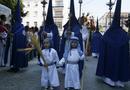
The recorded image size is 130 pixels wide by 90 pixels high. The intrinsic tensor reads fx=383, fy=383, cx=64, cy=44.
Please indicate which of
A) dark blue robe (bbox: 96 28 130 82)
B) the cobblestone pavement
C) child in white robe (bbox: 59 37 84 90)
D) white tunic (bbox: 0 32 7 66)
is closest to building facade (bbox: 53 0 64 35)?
white tunic (bbox: 0 32 7 66)

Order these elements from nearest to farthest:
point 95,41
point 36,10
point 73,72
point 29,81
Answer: point 73,72 < point 29,81 < point 95,41 < point 36,10

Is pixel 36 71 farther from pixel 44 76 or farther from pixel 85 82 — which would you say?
pixel 44 76

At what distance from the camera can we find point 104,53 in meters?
11.9

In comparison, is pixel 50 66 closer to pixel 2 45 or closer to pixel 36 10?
pixel 2 45

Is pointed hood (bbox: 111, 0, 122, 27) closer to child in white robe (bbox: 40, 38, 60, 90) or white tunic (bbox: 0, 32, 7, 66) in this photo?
child in white robe (bbox: 40, 38, 60, 90)

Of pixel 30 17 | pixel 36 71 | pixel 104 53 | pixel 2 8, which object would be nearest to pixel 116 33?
pixel 104 53

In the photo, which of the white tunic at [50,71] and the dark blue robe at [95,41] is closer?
the white tunic at [50,71]

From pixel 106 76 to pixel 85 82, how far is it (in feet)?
2.22

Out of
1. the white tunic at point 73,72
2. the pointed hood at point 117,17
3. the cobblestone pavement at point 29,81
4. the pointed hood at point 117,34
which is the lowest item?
the cobblestone pavement at point 29,81

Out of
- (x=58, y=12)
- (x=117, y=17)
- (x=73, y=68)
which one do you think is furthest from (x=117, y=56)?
(x=58, y=12)

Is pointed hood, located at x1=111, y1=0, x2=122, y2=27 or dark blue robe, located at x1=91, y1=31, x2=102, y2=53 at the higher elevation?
pointed hood, located at x1=111, y1=0, x2=122, y2=27

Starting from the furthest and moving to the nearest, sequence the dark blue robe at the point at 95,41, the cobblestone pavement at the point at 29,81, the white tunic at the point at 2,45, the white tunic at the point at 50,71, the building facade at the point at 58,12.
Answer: the building facade at the point at 58,12
the dark blue robe at the point at 95,41
the white tunic at the point at 2,45
the cobblestone pavement at the point at 29,81
the white tunic at the point at 50,71

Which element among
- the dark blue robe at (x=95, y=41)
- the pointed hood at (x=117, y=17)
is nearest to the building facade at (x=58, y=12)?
the dark blue robe at (x=95, y=41)

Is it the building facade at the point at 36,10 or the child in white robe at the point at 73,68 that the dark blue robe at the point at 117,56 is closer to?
the child in white robe at the point at 73,68
